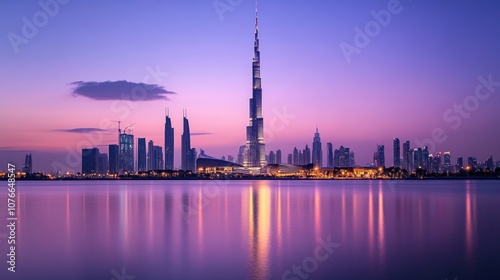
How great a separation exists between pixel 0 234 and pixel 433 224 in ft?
72.4

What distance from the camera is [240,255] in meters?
18.1

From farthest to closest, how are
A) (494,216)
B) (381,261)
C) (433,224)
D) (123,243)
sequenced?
(494,216)
(433,224)
(123,243)
(381,261)

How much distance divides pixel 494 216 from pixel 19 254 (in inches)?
1078

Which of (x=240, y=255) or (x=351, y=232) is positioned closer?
(x=240, y=255)

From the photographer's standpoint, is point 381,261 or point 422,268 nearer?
point 422,268

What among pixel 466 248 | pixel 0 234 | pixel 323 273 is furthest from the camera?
pixel 0 234

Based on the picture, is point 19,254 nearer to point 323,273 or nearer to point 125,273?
point 125,273

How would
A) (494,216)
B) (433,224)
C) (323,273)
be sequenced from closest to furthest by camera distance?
(323,273) < (433,224) < (494,216)

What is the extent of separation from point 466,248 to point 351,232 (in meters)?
5.90

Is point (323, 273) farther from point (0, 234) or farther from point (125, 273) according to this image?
point (0, 234)

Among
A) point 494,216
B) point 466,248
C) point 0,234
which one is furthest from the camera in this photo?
point 494,216

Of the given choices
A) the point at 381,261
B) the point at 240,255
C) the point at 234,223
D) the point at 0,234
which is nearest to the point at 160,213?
the point at 234,223

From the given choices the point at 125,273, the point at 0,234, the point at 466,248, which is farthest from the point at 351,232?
the point at 0,234

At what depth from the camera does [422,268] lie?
616 inches
